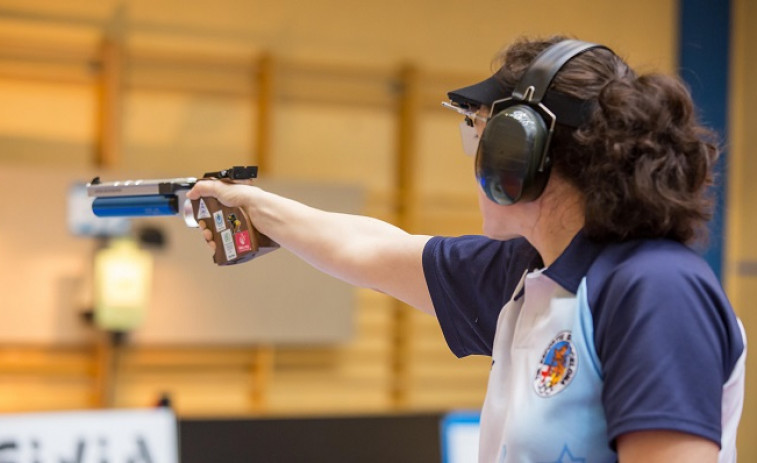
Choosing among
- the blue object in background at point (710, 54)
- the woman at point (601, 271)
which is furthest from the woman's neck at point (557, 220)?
the blue object in background at point (710, 54)

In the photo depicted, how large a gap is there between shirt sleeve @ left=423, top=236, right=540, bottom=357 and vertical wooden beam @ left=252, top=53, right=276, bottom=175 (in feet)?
12.7

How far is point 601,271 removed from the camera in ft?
3.69

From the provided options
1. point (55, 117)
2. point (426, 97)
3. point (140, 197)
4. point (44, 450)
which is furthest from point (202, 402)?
point (140, 197)

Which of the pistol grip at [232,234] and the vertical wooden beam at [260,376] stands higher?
the pistol grip at [232,234]

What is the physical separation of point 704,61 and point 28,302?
433cm

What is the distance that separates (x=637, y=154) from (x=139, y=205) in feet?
3.48

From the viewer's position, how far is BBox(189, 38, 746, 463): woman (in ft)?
3.28

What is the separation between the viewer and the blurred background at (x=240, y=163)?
4789 mm

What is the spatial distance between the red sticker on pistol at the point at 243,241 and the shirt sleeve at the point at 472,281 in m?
0.34

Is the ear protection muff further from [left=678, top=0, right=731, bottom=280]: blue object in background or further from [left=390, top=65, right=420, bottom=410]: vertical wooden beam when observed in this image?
[left=678, top=0, right=731, bottom=280]: blue object in background

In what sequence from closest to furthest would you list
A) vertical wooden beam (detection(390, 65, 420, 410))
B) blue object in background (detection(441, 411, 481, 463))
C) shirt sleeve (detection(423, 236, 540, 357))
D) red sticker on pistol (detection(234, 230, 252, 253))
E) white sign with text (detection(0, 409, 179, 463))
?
shirt sleeve (detection(423, 236, 540, 357)) < red sticker on pistol (detection(234, 230, 252, 253)) < white sign with text (detection(0, 409, 179, 463)) < blue object in background (detection(441, 411, 481, 463)) < vertical wooden beam (detection(390, 65, 420, 410))

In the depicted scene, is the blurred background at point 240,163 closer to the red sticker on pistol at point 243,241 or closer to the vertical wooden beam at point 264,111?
the vertical wooden beam at point 264,111

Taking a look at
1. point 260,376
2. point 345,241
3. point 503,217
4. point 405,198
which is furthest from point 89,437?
point 405,198

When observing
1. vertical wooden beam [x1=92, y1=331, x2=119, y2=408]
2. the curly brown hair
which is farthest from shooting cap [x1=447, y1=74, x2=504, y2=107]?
vertical wooden beam [x1=92, y1=331, x2=119, y2=408]
